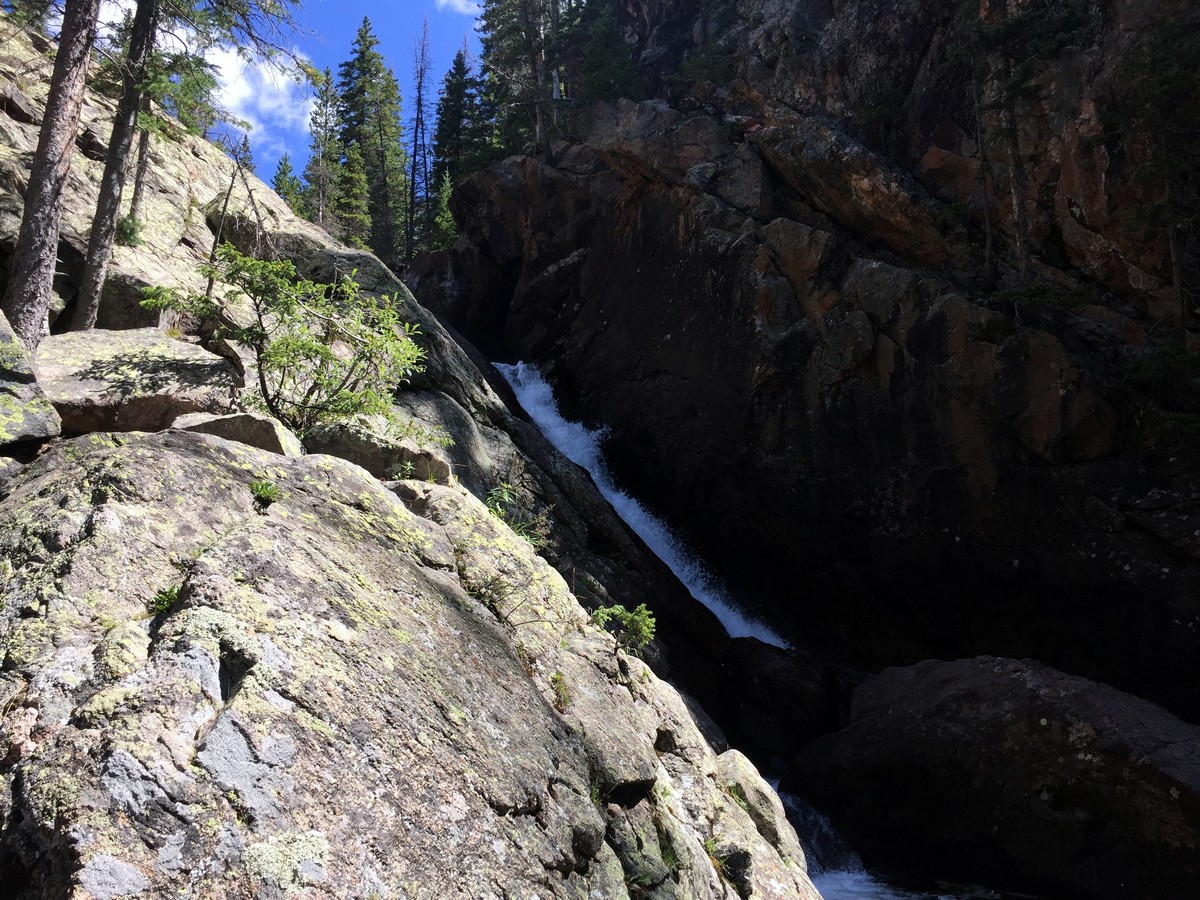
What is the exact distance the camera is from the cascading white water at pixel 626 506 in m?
19.0

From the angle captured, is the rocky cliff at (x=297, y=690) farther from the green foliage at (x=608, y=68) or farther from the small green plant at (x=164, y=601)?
the green foliage at (x=608, y=68)

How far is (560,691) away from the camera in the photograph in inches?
230

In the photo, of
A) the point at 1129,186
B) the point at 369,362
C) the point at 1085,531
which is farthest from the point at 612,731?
the point at 1129,186

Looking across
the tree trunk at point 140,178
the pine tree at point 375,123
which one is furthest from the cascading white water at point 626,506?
the pine tree at point 375,123

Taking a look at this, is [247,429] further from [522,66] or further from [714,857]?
[522,66]

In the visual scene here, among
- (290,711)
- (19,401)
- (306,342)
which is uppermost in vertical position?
(306,342)

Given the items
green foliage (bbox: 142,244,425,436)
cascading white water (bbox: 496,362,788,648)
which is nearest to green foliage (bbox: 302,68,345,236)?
cascading white water (bbox: 496,362,788,648)

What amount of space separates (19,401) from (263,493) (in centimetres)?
219

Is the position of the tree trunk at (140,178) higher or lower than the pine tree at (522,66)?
lower

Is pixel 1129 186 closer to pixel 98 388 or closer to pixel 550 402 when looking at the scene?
pixel 550 402

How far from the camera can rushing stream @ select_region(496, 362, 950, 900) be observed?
1130cm

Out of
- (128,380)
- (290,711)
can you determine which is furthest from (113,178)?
(290,711)

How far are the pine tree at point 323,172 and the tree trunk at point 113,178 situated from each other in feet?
52.3

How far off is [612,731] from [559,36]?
31.1 metres
